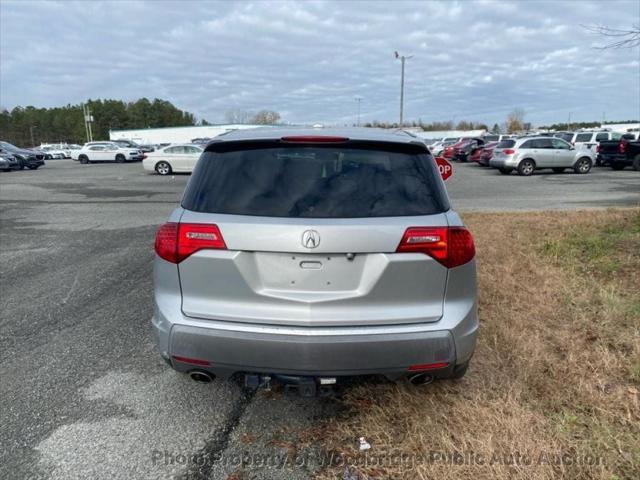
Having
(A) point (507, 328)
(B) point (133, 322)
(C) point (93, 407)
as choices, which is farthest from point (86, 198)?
(A) point (507, 328)

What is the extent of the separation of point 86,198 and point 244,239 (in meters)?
14.4

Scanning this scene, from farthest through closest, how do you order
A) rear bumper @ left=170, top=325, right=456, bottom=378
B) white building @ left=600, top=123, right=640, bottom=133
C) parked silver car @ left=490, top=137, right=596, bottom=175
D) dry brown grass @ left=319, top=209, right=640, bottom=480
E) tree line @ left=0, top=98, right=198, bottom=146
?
tree line @ left=0, top=98, right=198, bottom=146 < white building @ left=600, top=123, right=640, bottom=133 < parked silver car @ left=490, top=137, right=596, bottom=175 < dry brown grass @ left=319, top=209, right=640, bottom=480 < rear bumper @ left=170, top=325, right=456, bottom=378

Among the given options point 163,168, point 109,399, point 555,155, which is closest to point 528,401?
point 109,399

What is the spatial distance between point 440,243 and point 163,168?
2547cm

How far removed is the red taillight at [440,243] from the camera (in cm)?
242

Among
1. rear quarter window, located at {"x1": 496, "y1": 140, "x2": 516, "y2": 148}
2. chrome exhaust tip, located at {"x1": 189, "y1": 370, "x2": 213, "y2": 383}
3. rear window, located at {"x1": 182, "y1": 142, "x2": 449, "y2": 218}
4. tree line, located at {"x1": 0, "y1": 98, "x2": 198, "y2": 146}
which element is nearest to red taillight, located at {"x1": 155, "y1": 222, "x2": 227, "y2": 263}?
rear window, located at {"x1": 182, "y1": 142, "x2": 449, "y2": 218}

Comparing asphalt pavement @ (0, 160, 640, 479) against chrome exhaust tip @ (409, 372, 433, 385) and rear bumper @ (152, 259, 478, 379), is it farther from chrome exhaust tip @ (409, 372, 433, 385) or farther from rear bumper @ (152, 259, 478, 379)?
chrome exhaust tip @ (409, 372, 433, 385)

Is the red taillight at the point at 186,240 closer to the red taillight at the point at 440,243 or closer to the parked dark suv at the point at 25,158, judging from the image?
the red taillight at the point at 440,243

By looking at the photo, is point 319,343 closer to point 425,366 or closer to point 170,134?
point 425,366

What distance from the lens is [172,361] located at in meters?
2.58

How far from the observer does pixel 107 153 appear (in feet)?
131

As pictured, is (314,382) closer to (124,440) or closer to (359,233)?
(359,233)

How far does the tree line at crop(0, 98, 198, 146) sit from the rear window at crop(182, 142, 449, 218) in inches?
4765

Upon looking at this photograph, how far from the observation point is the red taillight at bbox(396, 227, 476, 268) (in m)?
2.42
